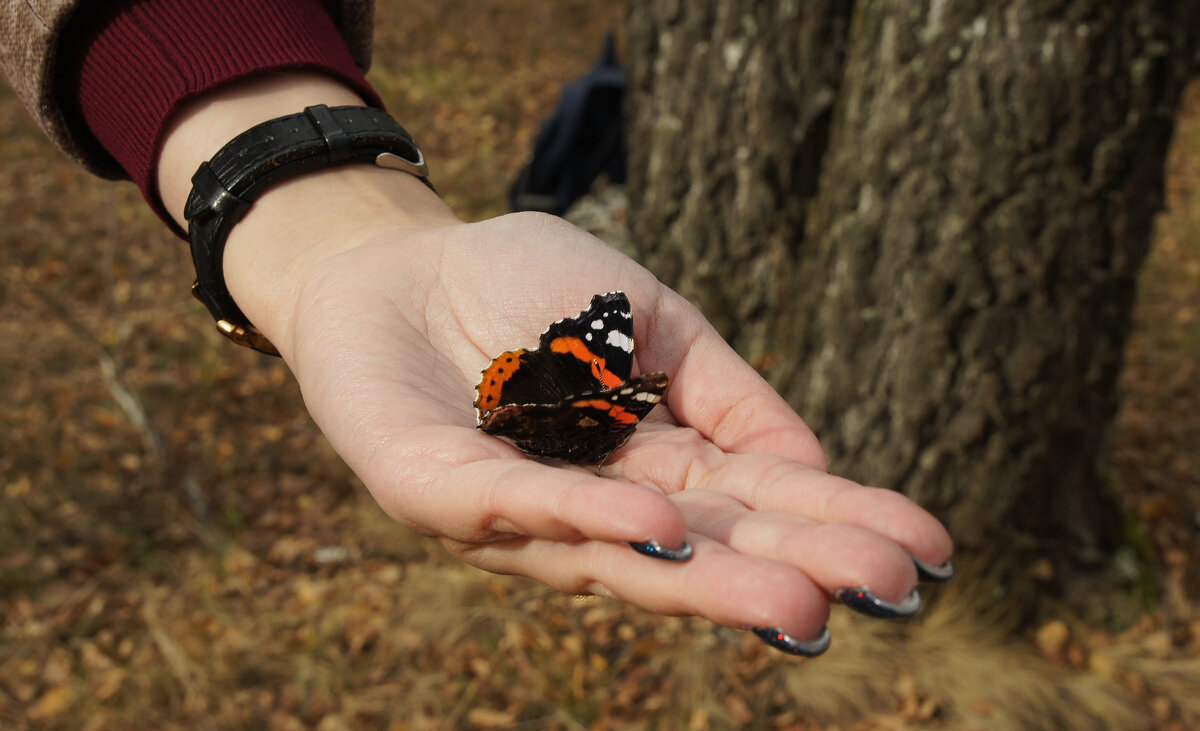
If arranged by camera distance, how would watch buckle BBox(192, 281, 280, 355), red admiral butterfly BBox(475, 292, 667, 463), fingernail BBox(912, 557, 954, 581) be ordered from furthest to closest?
watch buckle BBox(192, 281, 280, 355) → red admiral butterfly BBox(475, 292, 667, 463) → fingernail BBox(912, 557, 954, 581)

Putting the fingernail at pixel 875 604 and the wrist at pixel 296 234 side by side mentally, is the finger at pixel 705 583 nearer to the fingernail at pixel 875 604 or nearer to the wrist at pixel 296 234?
the fingernail at pixel 875 604

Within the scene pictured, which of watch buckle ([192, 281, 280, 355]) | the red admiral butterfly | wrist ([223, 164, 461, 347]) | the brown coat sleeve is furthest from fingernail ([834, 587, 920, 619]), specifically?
the brown coat sleeve

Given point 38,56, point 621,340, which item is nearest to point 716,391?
point 621,340

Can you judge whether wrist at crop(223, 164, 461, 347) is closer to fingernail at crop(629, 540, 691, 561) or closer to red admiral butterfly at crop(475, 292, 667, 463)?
red admiral butterfly at crop(475, 292, 667, 463)

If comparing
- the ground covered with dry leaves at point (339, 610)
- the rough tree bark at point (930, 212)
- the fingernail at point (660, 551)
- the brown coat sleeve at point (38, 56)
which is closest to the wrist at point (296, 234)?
the brown coat sleeve at point (38, 56)

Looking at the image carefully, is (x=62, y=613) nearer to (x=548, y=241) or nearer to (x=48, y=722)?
(x=48, y=722)

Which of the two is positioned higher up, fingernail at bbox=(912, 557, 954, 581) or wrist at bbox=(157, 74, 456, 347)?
wrist at bbox=(157, 74, 456, 347)

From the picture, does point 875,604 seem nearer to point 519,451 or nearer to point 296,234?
point 519,451
